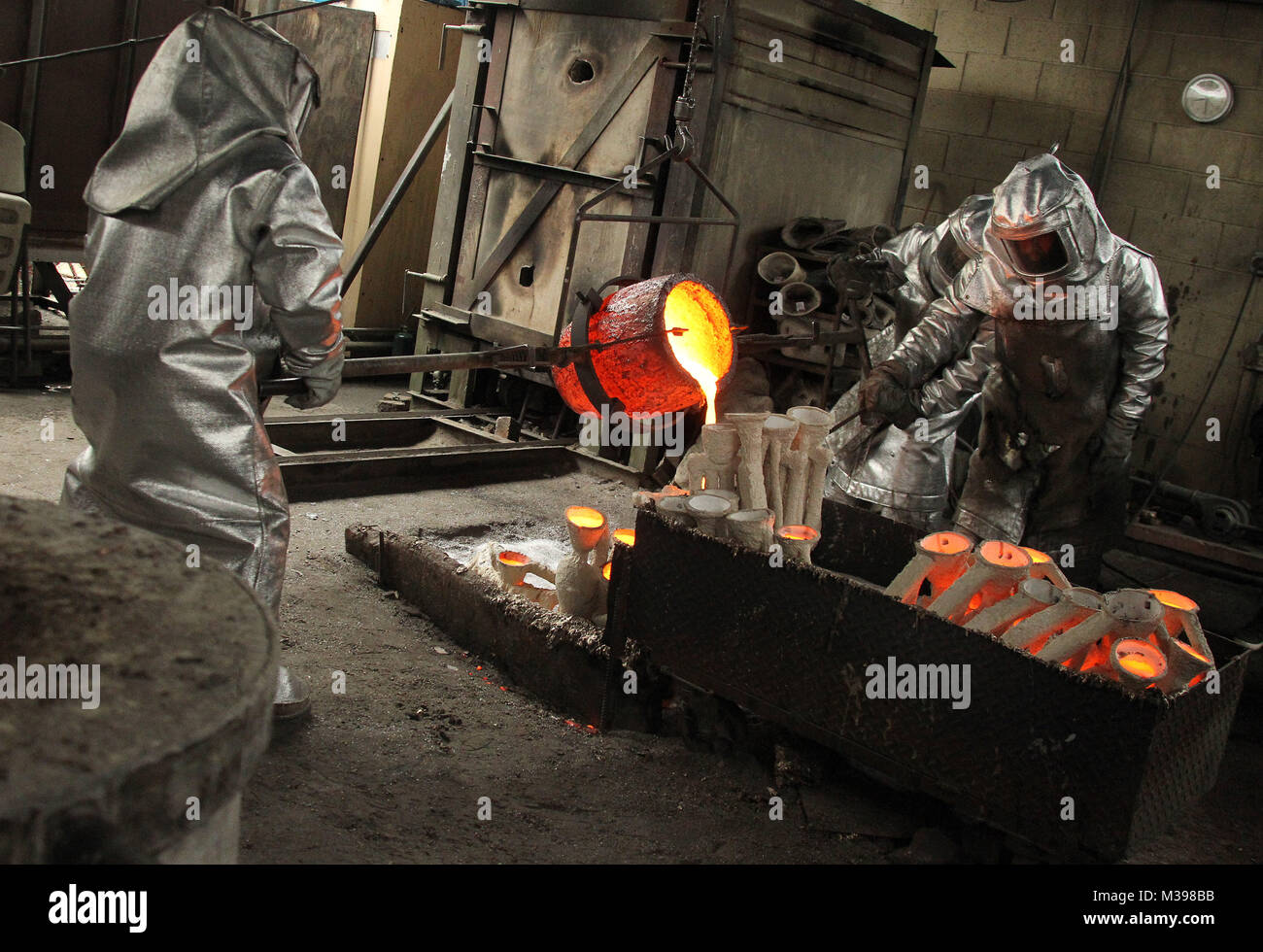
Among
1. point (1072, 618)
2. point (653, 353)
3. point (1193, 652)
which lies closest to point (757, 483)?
point (653, 353)

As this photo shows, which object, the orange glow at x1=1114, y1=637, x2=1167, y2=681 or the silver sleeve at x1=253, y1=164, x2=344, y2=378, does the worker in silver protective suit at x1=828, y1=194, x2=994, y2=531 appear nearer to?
the orange glow at x1=1114, y1=637, x2=1167, y2=681

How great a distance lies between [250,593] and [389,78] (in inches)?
296

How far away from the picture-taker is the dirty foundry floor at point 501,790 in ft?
8.96

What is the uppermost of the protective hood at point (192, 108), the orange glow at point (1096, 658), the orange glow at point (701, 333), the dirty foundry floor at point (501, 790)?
the protective hood at point (192, 108)

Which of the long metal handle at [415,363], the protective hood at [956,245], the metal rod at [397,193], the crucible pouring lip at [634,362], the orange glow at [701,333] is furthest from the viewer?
the metal rod at [397,193]

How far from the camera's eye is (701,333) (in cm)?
377

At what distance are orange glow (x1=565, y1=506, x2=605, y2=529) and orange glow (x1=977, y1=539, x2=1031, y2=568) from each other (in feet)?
4.21

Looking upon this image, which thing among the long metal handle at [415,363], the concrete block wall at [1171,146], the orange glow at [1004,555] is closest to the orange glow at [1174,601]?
the orange glow at [1004,555]

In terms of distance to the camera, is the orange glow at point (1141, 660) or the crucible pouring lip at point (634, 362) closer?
the orange glow at point (1141, 660)

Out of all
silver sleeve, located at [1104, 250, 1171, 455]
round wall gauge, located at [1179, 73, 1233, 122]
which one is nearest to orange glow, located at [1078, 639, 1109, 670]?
silver sleeve, located at [1104, 250, 1171, 455]

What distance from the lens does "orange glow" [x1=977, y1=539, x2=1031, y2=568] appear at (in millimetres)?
2951

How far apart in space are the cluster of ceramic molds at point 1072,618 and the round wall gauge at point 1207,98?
4.43 m

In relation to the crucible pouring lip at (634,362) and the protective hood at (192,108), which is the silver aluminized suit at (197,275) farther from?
the crucible pouring lip at (634,362)

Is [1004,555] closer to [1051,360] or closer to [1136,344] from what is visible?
[1051,360]
